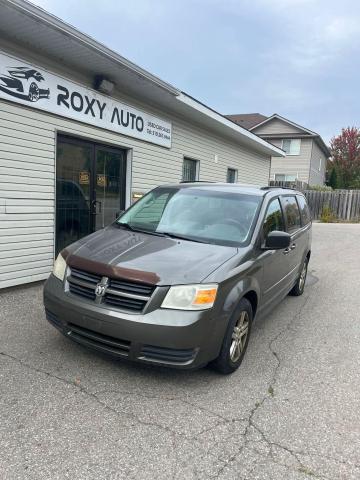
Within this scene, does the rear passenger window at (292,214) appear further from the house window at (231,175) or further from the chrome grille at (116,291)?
the house window at (231,175)

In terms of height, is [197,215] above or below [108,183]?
below

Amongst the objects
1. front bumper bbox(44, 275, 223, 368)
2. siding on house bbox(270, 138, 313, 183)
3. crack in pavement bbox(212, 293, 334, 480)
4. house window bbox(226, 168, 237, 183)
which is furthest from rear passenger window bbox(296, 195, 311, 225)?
siding on house bbox(270, 138, 313, 183)

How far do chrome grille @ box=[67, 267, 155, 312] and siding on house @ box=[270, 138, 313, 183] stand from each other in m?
29.7

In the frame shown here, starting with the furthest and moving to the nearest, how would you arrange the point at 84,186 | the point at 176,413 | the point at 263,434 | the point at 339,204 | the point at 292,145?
the point at 292,145 < the point at 339,204 < the point at 84,186 < the point at 176,413 < the point at 263,434

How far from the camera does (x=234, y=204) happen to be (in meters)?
4.31

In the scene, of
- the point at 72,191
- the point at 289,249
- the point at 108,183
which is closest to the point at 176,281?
the point at 289,249

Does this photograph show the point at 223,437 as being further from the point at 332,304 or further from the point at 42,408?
the point at 332,304

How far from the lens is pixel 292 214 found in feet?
17.7

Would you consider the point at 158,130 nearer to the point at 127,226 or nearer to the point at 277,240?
the point at 127,226

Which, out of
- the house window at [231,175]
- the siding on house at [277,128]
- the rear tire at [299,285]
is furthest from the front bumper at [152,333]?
the siding on house at [277,128]

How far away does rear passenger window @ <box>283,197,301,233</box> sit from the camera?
5129 mm

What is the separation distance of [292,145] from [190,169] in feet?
75.8

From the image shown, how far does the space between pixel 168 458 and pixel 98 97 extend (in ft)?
19.8

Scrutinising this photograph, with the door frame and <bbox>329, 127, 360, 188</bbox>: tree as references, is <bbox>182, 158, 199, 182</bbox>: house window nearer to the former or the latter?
the door frame
